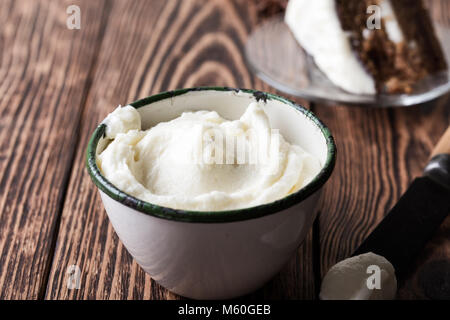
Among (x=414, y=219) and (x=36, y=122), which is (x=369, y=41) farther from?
(x=36, y=122)

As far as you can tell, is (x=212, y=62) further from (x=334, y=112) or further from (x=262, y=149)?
(x=262, y=149)

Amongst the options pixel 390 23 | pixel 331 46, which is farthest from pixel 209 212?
pixel 390 23

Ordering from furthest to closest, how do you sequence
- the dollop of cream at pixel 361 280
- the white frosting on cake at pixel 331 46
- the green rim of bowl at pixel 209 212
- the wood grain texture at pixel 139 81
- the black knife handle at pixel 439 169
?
the white frosting on cake at pixel 331 46, the black knife handle at pixel 439 169, the wood grain texture at pixel 139 81, the dollop of cream at pixel 361 280, the green rim of bowl at pixel 209 212

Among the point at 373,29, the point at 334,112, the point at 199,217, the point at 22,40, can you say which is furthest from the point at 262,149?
the point at 22,40

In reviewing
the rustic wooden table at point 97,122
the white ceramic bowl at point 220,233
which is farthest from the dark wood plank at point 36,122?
the white ceramic bowl at point 220,233

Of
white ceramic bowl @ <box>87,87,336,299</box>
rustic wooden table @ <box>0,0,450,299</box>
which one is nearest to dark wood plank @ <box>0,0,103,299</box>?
rustic wooden table @ <box>0,0,450,299</box>

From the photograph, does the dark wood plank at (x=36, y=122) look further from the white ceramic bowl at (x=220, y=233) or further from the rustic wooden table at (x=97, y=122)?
the white ceramic bowl at (x=220, y=233)
